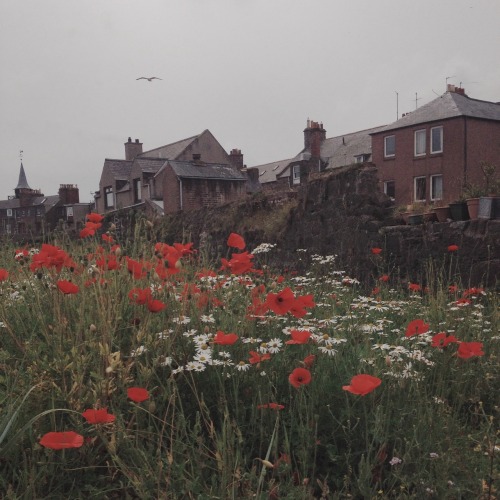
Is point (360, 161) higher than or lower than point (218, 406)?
higher

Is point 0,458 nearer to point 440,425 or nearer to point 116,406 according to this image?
point 116,406

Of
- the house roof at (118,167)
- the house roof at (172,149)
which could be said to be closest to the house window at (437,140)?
the house roof at (172,149)

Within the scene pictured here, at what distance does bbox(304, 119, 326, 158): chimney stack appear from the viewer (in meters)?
37.0

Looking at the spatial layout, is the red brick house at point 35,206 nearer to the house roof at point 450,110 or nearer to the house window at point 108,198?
the house window at point 108,198

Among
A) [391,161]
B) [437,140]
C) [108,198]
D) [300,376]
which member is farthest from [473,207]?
[108,198]

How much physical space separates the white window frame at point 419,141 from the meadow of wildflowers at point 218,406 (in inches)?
995

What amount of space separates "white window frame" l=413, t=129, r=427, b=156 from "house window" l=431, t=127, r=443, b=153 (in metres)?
0.43

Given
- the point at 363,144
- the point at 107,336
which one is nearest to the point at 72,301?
the point at 107,336

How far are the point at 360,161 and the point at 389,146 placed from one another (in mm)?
10177

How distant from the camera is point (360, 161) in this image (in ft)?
64.7

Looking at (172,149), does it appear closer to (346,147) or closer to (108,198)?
(108,198)

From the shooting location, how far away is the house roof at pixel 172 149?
35062mm

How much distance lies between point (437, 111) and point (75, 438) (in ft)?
90.7

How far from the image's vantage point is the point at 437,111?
26.3m
